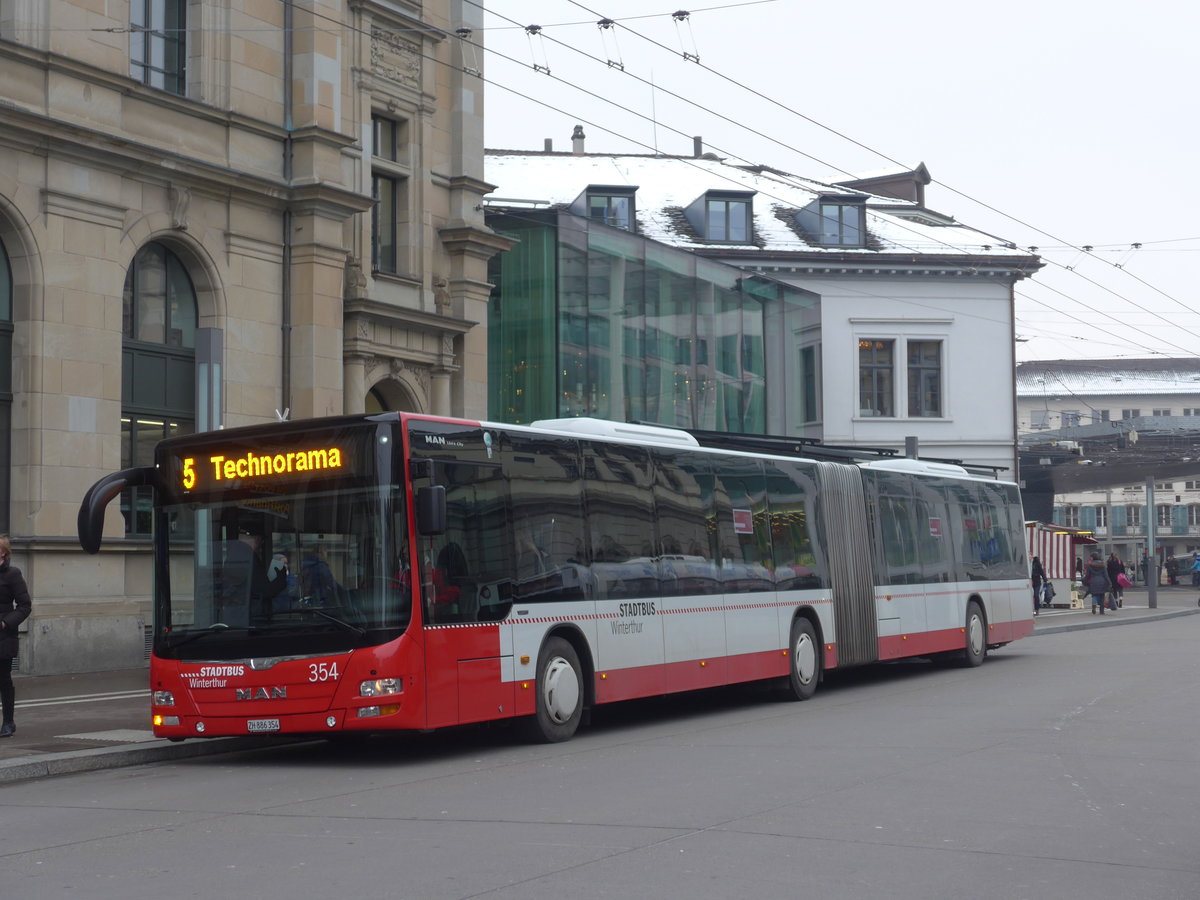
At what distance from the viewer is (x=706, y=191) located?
49.9 metres

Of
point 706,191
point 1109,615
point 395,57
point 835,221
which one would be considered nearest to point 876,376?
point 835,221

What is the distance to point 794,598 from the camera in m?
18.6

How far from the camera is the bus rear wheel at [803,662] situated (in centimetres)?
1838

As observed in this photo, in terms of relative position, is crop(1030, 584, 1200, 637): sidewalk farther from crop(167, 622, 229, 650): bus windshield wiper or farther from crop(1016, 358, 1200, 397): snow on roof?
crop(1016, 358, 1200, 397): snow on roof

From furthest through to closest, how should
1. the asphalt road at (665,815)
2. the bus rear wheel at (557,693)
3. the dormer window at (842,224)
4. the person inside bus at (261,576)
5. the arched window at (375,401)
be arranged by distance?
the dormer window at (842,224)
the arched window at (375,401)
the bus rear wheel at (557,693)
the person inside bus at (261,576)
the asphalt road at (665,815)

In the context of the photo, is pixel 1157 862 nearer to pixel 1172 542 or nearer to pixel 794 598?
pixel 794 598

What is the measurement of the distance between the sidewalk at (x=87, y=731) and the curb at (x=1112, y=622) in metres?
20.8

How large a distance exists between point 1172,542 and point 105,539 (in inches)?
4236

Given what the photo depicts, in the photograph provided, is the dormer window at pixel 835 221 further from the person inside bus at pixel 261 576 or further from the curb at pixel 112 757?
the person inside bus at pixel 261 576

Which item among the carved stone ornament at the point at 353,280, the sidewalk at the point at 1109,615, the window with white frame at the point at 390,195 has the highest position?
the window with white frame at the point at 390,195

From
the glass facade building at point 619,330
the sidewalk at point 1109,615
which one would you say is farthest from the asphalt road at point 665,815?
the sidewalk at point 1109,615

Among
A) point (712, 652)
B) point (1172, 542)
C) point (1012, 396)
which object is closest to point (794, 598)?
point (712, 652)

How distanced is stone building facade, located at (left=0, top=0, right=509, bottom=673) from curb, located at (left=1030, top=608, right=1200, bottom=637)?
13936mm

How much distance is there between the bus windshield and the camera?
12.1 meters
